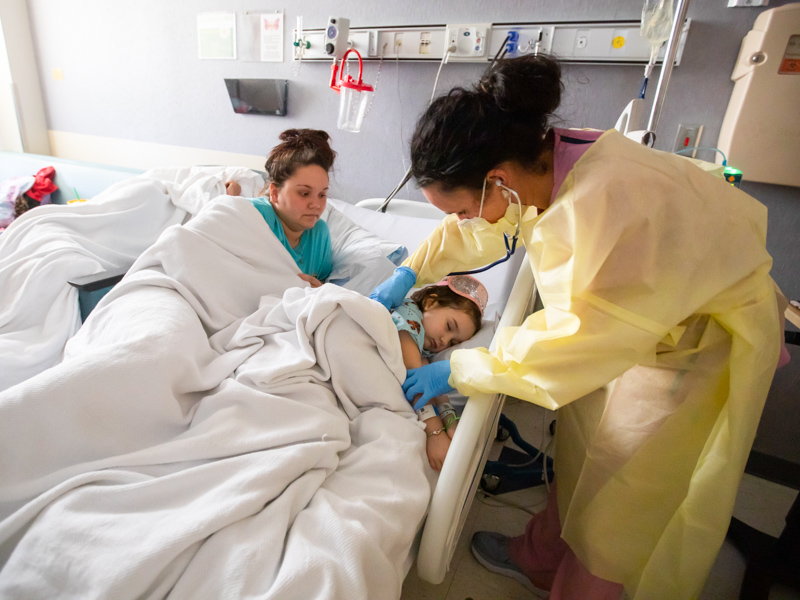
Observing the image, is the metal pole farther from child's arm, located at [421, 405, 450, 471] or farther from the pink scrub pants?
the pink scrub pants

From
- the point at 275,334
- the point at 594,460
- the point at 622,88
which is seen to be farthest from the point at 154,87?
the point at 594,460

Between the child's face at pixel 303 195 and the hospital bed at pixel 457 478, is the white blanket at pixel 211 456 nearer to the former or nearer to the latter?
the hospital bed at pixel 457 478

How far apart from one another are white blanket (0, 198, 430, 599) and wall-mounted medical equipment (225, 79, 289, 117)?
1.65 meters

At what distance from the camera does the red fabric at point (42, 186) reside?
2886mm

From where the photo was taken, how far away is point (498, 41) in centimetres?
192

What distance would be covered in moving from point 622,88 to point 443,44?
0.81 metres

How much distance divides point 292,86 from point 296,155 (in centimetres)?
103

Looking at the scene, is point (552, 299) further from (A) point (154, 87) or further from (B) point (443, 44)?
(A) point (154, 87)

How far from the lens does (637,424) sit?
0.93 meters

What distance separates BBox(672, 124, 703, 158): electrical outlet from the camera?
1.71 meters

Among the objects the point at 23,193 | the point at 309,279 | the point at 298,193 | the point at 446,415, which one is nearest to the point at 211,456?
the point at 446,415

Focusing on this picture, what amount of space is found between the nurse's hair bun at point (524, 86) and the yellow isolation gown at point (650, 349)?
147 mm

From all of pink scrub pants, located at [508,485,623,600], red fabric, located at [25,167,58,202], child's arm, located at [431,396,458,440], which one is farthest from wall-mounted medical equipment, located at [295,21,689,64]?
red fabric, located at [25,167,58,202]

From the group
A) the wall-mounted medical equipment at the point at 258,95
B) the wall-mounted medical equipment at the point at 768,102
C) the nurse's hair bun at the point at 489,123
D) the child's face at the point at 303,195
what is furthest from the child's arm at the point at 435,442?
the wall-mounted medical equipment at the point at 258,95
